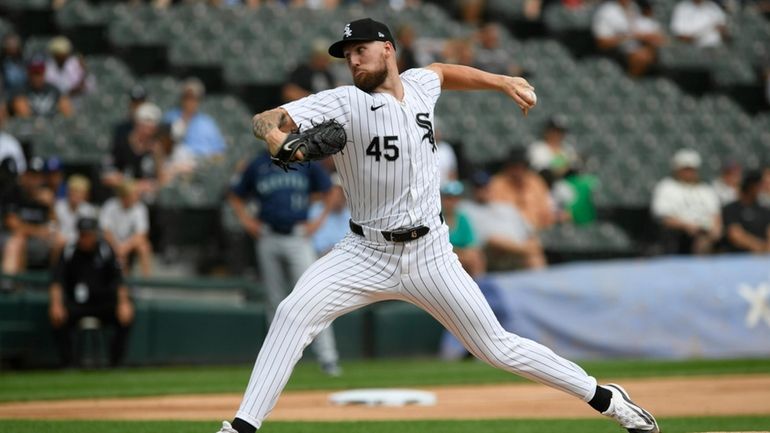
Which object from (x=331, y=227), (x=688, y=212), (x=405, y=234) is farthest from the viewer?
(x=688, y=212)

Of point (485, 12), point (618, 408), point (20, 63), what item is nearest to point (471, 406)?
point (618, 408)

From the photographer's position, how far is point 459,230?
42.9 feet

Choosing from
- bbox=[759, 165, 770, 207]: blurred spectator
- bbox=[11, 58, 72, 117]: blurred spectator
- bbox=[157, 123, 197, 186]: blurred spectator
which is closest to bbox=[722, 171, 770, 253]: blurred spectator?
bbox=[759, 165, 770, 207]: blurred spectator

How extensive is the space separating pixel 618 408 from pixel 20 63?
1016 cm

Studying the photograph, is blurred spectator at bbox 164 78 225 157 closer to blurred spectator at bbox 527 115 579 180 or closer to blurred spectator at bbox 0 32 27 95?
blurred spectator at bbox 0 32 27 95

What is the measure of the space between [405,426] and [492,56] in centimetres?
1075

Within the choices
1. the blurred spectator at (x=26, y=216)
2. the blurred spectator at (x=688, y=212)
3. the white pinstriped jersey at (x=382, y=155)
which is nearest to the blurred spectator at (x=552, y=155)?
the blurred spectator at (x=688, y=212)

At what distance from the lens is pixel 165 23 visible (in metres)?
15.8

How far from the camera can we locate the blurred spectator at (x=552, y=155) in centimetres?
1542

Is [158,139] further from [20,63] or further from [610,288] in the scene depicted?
[610,288]

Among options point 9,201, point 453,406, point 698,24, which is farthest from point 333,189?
point 698,24

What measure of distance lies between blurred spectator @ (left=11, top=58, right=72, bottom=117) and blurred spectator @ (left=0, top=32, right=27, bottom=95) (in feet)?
0.31

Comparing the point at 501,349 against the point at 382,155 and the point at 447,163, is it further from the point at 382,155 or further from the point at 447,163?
the point at 447,163

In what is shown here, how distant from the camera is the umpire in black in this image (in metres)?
11.6
